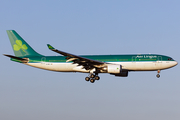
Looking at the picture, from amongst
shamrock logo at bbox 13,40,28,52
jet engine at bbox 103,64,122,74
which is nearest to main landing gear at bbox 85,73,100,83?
jet engine at bbox 103,64,122,74

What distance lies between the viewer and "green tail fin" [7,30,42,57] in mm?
55781

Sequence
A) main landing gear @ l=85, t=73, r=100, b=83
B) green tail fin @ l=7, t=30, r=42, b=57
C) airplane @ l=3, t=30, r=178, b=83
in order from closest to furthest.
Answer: airplane @ l=3, t=30, r=178, b=83
main landing gear @ l=85, t=73, r=100, b=83
green tail fin @ l=7, t=30, r=42, b=57

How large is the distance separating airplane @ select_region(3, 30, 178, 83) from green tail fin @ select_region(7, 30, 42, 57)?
197 centimetres

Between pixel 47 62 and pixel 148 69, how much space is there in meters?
15.8

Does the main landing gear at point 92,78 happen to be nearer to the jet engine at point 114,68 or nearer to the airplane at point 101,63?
the airplane at point 101,63

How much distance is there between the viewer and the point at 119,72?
4822 centimetres

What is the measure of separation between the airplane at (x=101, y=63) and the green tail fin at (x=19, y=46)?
197 centimetres

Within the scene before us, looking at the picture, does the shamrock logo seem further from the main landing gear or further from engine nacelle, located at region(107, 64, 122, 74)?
engine nacelle, located at region(107, 64, 122, 74)

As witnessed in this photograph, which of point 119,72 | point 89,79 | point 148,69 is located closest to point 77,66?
point 89,79

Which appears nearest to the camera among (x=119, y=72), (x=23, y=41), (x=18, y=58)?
(x=119, y=72)

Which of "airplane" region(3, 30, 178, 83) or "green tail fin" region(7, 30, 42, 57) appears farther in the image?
"green tail fin" region(7, 30, 42, 57)

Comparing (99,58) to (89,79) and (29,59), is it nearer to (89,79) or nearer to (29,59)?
(89,79)

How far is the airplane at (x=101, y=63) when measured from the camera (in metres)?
48.6

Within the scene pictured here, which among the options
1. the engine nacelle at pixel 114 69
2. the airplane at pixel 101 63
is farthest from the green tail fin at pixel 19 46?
the engine nacelle at pixel 114 69
